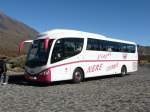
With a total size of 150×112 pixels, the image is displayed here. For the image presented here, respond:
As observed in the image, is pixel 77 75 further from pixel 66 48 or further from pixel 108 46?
pixel 108 46

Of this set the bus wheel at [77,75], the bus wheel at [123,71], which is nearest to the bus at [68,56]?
the bus wheel at [77,75]

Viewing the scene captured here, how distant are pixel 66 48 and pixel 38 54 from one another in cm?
178

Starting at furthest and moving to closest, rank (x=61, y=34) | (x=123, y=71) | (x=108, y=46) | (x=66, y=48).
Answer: (x=123, y=71) → (x=108, y=46) → (x=61, y=34) → (x=66, y=48)

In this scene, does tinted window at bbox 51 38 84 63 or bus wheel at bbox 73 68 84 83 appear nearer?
tinted window at bbox 51 38 84 63

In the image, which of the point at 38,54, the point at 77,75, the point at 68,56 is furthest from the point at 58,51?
the point at 77,75

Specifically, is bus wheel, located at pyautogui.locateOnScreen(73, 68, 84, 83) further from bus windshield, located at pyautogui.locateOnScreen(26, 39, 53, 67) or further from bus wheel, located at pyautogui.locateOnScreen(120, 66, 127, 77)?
bus wheel, located at pyautogui.locateOnScreen(120, 66, 127, 77)

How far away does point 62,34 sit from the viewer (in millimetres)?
22953

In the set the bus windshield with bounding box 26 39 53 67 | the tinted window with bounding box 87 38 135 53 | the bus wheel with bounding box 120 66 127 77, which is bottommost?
the bus wheel with bounding box 120 66 127 77

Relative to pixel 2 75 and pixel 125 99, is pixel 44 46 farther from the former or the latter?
pixel 125 99

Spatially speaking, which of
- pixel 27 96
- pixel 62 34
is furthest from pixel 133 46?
pixel 27 96

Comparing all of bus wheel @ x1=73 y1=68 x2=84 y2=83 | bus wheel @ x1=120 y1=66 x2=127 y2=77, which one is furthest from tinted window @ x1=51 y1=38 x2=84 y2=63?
bus wheel @ x1=120 y1=66 x2=127 y2=77

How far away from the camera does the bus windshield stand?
21.8 metres

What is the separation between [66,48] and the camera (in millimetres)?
22734

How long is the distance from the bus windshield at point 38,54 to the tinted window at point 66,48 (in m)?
0.48
